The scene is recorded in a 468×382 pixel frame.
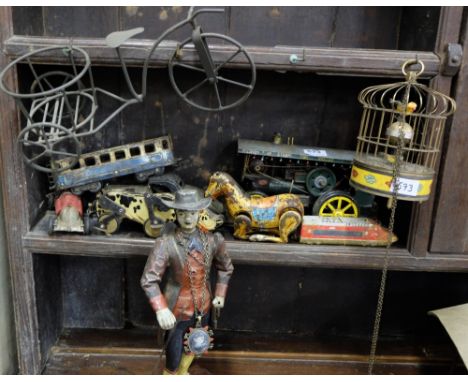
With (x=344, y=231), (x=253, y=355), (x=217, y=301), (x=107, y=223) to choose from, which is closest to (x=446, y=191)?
(x=344, y=231)

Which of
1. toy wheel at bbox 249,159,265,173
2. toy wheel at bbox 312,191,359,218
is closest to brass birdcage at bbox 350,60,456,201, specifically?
toy wheel at bbox 312,191,359,218

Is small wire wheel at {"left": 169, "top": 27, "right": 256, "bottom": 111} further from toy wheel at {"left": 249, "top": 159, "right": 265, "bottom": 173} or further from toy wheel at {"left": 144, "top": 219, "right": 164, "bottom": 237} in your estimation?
toy wheel at {"left": 144, "top": 219, "right": 164, "bottom": 237}

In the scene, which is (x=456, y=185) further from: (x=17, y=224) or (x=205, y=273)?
(x=17, y=224)

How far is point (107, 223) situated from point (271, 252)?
0.43m

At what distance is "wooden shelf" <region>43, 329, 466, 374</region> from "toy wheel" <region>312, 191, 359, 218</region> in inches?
19.4

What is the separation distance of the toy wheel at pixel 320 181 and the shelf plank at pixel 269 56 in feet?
0.96

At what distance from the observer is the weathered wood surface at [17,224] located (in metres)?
1.14

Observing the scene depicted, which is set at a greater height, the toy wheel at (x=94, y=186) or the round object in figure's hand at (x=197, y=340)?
the toy wheel at (x=94, y=186)

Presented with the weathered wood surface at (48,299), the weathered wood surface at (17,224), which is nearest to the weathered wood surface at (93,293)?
the weathered wood surface at (48,299)

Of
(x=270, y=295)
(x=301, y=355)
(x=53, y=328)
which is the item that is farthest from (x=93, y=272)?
(x=301, y=355)

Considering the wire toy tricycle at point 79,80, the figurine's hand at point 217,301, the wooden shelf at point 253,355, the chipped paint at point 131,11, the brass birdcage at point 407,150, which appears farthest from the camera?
the wooden shelf at point 253,355

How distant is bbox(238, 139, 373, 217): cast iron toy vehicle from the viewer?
128 cm

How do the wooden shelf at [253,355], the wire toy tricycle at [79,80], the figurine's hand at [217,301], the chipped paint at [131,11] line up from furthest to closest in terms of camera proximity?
the wooden shelf at [253,355] → the chipped paint at [131,11] → the figurine's hand at [217,301] → the wire toy tricycle at [79,80]

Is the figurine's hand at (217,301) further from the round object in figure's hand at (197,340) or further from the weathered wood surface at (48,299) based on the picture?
the weathered wood surface at (48,299)
